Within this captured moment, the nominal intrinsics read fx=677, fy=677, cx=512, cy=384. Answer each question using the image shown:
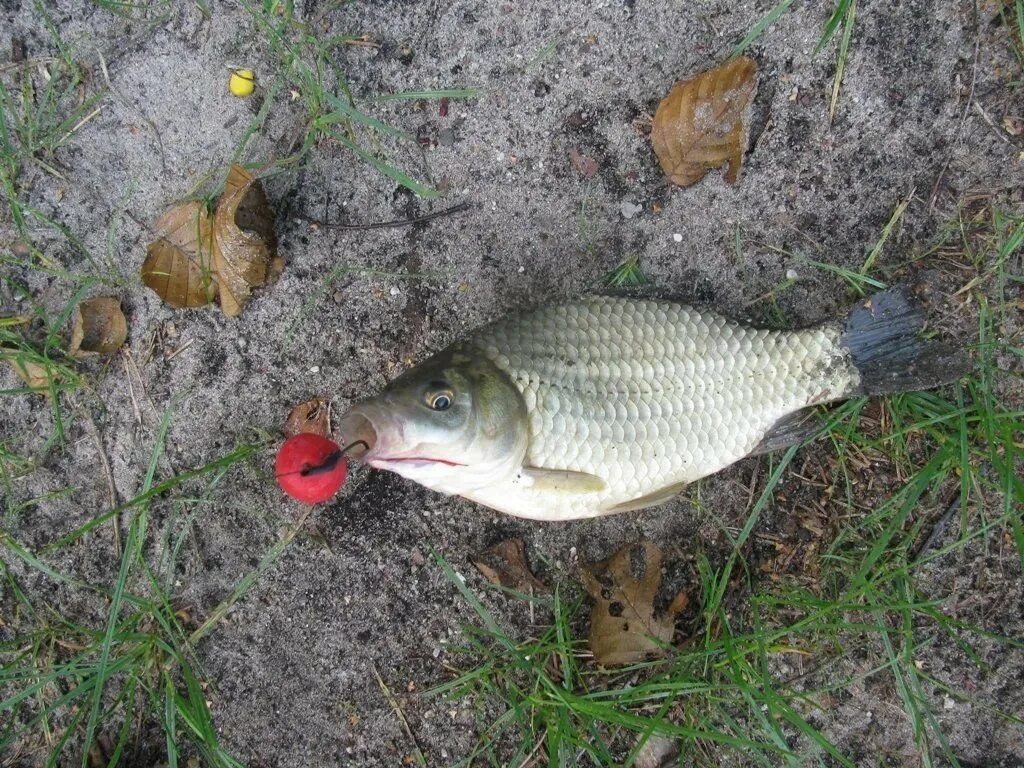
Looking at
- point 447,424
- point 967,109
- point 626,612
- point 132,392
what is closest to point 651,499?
point 626,612

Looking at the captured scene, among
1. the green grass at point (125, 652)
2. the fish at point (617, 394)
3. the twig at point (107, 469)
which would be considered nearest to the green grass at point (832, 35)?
the fish at point (617, 394)

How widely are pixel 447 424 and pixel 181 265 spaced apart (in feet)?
4.00

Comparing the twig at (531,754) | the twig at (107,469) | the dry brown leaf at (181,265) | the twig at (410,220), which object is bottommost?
the twig at (531,754)

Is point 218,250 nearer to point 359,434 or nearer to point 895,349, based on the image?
point 359,434

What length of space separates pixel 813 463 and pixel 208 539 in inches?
86.9

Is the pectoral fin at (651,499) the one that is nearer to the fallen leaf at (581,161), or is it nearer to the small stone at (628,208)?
the small stone at (628,208)

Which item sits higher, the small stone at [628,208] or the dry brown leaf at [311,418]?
the small stone at [628,208]

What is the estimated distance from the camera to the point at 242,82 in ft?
7.90

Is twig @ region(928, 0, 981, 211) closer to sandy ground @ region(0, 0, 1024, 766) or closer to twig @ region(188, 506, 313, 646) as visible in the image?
sandy ground @ region(0, 0, 1024, 766)

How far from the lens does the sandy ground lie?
2416mm

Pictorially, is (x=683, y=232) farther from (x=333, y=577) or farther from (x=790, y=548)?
(x=333, y=577)

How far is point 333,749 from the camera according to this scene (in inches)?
96.7

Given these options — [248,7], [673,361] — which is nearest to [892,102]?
[673,361]

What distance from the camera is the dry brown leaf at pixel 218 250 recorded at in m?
2.34
